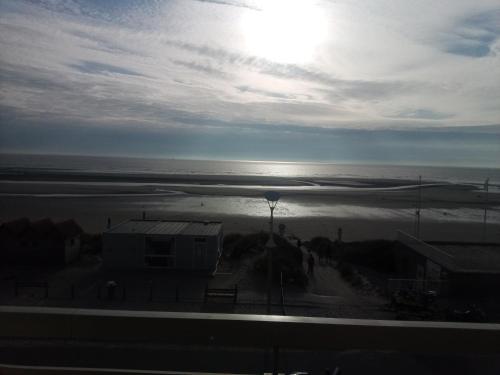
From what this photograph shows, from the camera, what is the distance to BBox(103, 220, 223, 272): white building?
604 inches

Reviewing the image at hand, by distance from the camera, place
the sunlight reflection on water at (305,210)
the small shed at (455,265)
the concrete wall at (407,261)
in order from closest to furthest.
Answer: the small shed at (455,265) < the concrete wall at (407,261) < the sunlight reflection on water at (305,210)

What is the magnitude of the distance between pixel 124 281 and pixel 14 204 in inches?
1229

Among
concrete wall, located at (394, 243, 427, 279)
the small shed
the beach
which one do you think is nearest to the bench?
the small shed

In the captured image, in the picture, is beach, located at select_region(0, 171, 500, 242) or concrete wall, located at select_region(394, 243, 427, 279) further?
beach, located at select_region(0, 171, 500, 242)

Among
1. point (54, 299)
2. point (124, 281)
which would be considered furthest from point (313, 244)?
point (54, 299)

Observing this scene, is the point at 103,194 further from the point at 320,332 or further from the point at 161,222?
the point at 320,332

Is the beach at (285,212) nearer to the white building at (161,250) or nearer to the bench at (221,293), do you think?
the white building at (161,250)

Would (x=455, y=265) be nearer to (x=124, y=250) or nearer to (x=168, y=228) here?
(x=168, y=228)

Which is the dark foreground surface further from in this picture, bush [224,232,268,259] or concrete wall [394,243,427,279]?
bush [224,232,268,259]

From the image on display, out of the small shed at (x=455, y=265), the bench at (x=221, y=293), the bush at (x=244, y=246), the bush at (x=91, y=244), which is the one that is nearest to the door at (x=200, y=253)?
the bush at (x=244, y=246)

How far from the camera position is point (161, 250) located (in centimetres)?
1557

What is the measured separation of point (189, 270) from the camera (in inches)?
604

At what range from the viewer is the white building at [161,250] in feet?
50.3

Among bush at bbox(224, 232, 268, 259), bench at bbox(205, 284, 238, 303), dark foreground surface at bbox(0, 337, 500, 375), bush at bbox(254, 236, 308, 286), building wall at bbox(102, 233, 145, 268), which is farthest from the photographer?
bush at bbox(224, 232, 268, 259)
